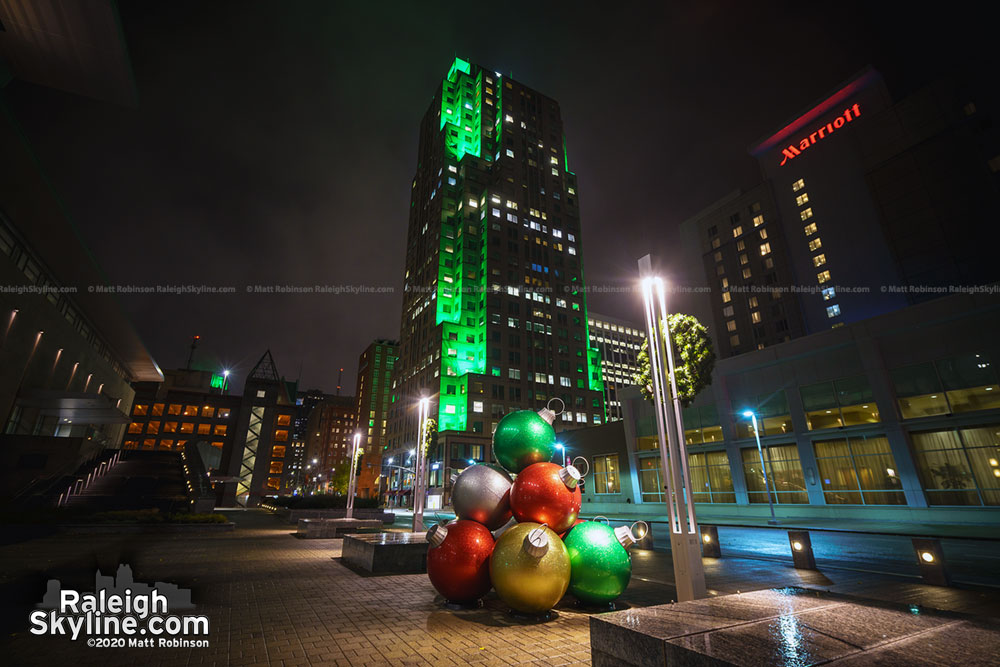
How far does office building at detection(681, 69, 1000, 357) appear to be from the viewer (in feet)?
180

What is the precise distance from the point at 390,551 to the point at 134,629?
554 cm

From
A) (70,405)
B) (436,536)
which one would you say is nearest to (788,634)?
(436,536)

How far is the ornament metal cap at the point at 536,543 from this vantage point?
634 cm

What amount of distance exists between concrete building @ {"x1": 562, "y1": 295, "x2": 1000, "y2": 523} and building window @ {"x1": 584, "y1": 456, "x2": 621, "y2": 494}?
560 centimetres

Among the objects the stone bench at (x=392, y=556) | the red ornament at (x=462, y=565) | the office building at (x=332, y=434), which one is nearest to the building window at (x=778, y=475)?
the stone bench at (x=392, y=556)

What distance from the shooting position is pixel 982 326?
25266 mm

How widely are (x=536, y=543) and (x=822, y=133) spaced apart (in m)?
95.2

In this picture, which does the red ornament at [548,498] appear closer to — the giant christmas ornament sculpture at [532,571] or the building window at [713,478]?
the giant christmas ornament sculpture at [532,571]

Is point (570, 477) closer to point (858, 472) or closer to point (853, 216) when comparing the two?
point (858, 472)

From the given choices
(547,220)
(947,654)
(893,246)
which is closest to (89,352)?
(947,654)

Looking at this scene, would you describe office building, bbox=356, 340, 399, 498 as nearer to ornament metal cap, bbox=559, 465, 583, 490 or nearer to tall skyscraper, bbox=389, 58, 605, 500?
tall skyscraper, bbox=389, 58, 605, 500

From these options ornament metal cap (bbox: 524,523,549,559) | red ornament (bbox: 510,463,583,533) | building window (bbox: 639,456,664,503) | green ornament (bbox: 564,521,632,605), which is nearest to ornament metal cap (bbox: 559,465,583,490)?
red ornament (bbox: 510,463,583,533)

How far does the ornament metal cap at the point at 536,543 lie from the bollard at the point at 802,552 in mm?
9252

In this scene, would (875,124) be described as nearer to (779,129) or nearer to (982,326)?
(779,129)
